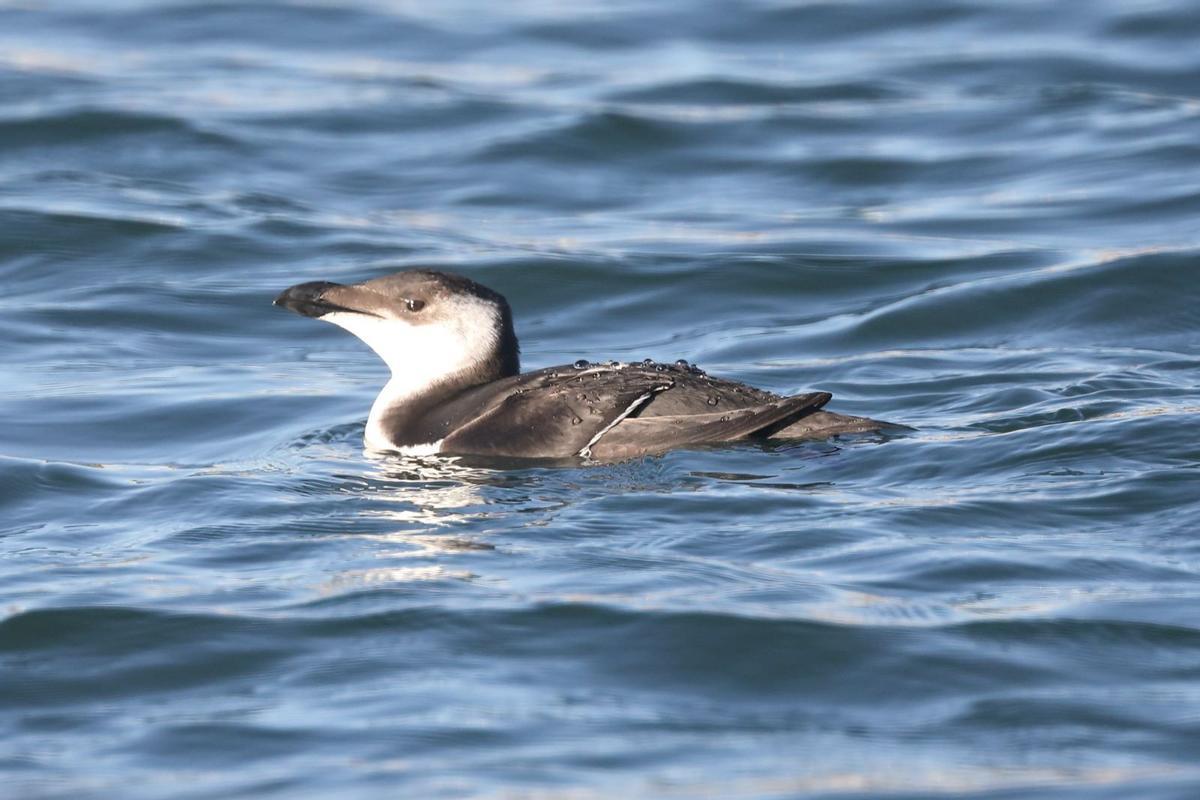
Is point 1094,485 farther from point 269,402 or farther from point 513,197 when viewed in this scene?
point 513,197

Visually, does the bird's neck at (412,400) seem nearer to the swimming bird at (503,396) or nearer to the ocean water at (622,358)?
the swimming bird at (503,396)

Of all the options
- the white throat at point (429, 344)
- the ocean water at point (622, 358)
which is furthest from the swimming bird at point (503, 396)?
the ocean water at point (622, 358)

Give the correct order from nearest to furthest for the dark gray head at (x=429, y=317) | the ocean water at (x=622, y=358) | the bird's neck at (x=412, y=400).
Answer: the ocean water at (x=622, y=358) < the bird's neck at (x=412, y=400) < the dark gray head at (x=429, y=317)

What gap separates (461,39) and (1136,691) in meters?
15.7

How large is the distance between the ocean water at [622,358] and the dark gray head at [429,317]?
63 centimetres

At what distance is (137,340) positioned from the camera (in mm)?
12578

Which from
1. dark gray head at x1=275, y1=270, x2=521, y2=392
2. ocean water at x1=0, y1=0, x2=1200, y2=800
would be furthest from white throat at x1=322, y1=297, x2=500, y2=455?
ocean water at x1=0, y1=0, x2=1200, y2=800

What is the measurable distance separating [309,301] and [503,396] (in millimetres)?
1214

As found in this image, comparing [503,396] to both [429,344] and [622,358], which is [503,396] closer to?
[429,344]

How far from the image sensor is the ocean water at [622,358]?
602cm

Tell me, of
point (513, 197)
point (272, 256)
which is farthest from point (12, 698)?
point (513, 197)

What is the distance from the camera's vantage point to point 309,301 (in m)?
9.55

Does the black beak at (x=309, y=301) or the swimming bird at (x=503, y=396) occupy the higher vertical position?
the black beak at (x=309, y=301)

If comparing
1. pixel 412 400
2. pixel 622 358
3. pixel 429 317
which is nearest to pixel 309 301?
pixel 429 317
